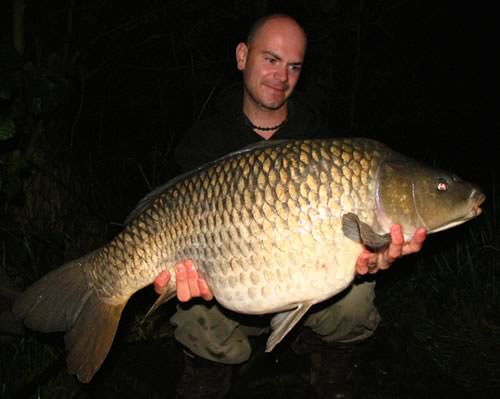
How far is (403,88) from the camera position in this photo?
6801 millimetres

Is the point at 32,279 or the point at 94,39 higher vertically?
the point at 94,39

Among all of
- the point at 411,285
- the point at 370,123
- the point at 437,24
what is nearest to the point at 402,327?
the point at 411,285

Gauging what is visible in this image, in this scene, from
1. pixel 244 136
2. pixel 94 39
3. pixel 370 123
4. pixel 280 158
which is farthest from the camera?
pixel 370 123

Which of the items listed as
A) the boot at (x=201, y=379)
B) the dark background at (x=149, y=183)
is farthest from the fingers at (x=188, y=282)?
the dark background at (x=149, y=183)

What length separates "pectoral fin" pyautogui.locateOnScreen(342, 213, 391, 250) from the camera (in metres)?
1.30

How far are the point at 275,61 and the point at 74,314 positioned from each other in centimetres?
132

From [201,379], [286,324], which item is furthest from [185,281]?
[201,379]

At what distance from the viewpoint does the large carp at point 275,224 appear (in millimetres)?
1350

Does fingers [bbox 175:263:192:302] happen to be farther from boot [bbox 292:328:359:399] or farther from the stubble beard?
the stubble beard

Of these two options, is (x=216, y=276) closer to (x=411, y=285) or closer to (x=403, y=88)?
(x=411, y=285)

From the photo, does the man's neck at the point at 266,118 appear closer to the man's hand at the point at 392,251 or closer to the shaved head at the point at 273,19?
the shaved head at the point at 273,19

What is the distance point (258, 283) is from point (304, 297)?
148 mm

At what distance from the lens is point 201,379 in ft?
6.16

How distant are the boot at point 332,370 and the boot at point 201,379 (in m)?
0.39
